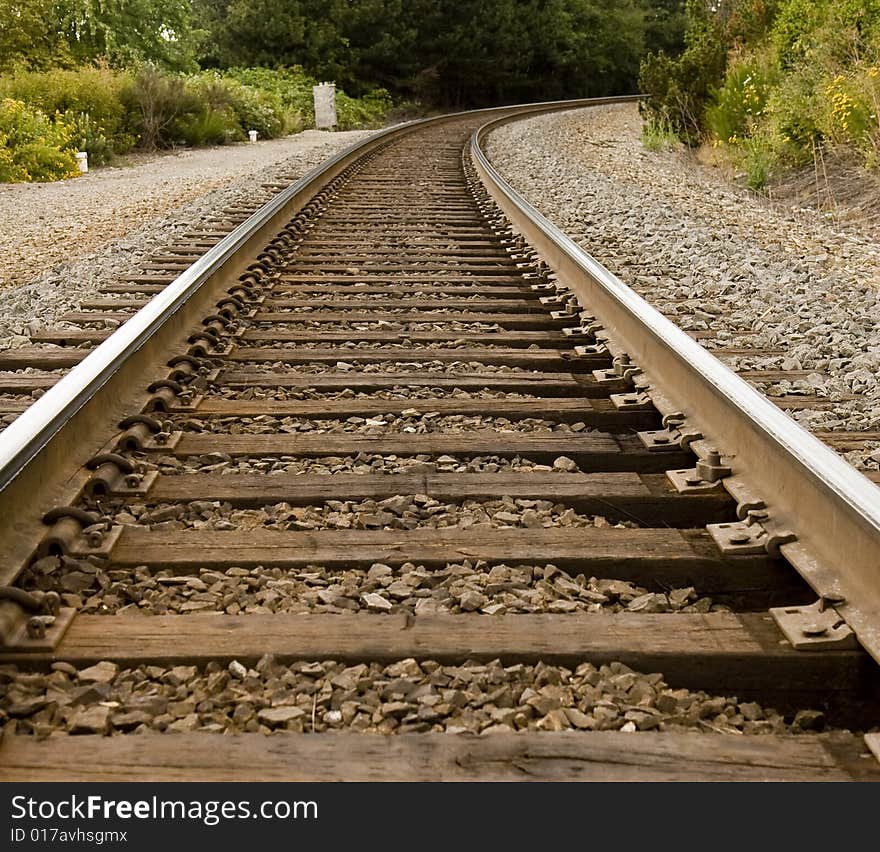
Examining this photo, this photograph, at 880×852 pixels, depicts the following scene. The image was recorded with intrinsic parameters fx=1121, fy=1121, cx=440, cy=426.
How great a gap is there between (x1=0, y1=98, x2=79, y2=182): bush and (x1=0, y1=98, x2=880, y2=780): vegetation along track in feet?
34.6

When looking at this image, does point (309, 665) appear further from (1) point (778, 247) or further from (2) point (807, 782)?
(1) point (778, 247)

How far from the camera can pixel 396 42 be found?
3859 centimetres

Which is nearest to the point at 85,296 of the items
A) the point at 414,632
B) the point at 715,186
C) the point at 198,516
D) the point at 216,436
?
the point at 216,436

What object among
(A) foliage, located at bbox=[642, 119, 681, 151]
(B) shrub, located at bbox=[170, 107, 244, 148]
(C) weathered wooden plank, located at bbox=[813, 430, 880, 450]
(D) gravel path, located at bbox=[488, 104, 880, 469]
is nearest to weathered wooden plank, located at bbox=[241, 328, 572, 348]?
(D) gravel path, located at bbox=[488, 104, 880, 469]

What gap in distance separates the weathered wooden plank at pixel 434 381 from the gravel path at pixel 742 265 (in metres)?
0.63

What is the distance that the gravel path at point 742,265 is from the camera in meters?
3.89

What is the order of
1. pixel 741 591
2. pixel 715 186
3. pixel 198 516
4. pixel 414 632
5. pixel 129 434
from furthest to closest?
1. pixel 715 186
2. pixel 129 434
3. pixel 198 516
4. pixel 741 591
5. pixel 414 632

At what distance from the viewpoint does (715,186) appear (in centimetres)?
1107

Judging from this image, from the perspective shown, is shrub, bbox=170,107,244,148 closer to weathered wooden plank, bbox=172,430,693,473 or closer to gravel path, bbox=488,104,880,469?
gravel path, bbox=488,104,880,469

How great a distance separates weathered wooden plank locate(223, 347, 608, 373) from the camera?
13.2ft

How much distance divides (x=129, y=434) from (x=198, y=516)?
1.61ft

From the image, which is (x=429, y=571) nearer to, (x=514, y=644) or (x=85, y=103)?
(x=514, y=644)

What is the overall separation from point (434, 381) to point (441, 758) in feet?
7.10

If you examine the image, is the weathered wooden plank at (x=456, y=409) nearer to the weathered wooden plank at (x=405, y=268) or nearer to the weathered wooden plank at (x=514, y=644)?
the weathered wooden plank at (x=514, y=644)
